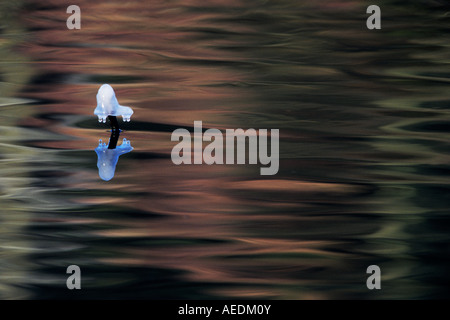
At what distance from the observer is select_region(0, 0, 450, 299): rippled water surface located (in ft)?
3.17

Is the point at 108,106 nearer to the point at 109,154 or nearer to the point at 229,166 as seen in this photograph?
the point at 109,154

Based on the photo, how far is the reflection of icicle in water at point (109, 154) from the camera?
981 millimetres

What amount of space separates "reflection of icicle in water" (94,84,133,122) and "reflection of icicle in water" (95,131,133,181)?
4cm

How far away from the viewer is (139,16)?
1.01m

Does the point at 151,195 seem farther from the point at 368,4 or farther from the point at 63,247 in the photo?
the point at 368,4

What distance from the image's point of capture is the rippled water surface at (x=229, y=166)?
0.97m

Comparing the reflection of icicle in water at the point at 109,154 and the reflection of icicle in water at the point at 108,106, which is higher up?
the reflection of icicle in water at the point at 108,106

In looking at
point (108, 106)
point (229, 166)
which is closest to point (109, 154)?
point (108, 106)

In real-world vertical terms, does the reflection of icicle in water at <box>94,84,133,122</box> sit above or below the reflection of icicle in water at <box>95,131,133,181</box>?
above

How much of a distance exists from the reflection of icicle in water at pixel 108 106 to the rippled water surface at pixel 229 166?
21 mm

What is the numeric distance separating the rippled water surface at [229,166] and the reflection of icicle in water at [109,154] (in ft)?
0.04

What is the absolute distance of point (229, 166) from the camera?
99 cm

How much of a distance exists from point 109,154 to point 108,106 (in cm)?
10

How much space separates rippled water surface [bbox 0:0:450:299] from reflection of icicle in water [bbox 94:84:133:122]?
0.07ft
